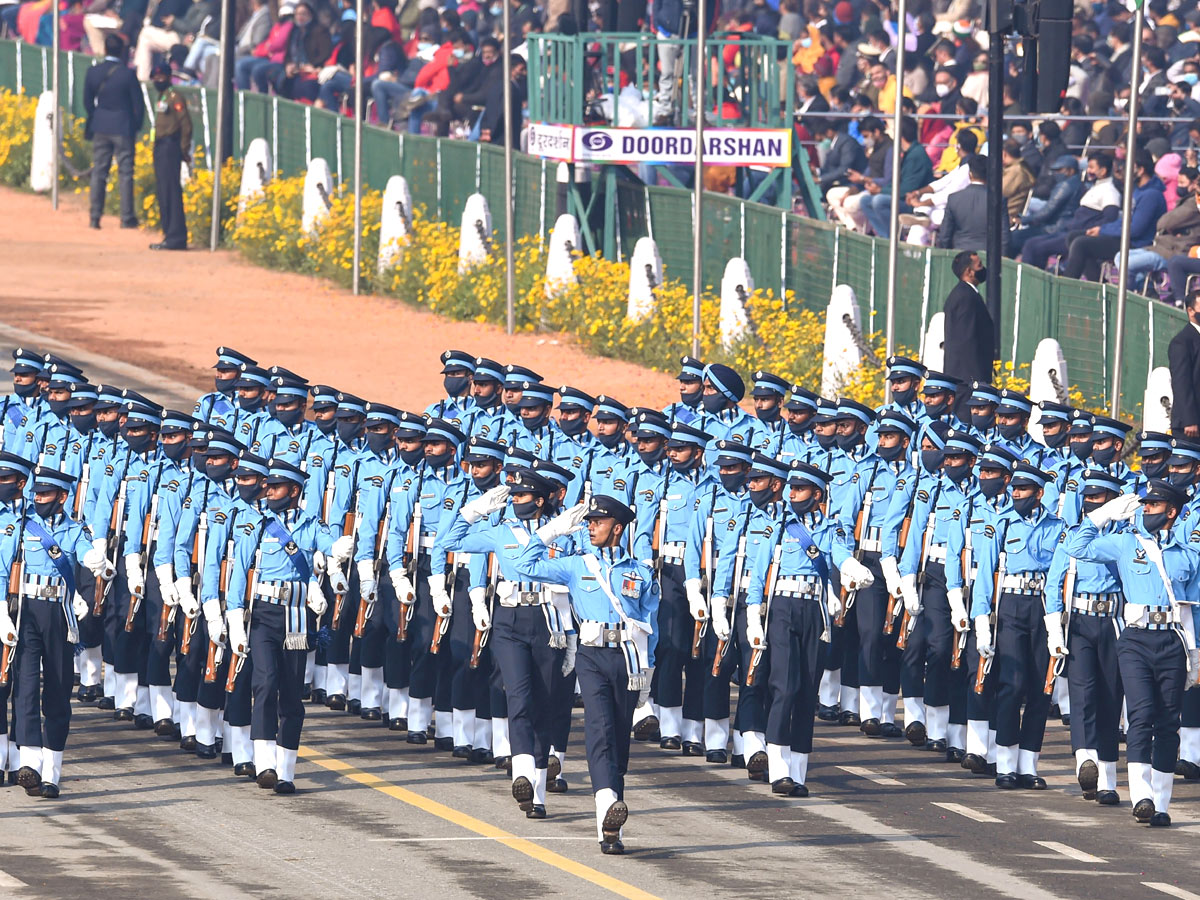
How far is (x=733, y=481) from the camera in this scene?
1702 cm

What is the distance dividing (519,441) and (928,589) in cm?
295

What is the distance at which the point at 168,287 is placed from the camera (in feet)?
108

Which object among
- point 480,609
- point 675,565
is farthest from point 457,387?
point 480,609

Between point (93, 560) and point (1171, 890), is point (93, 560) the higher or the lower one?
the higher one

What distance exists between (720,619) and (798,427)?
10.5 ft

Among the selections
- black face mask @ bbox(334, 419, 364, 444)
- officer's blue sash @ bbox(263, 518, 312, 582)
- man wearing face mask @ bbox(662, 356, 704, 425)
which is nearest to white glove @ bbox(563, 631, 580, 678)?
officer's blue sash @ bbox(263, 518, 312, 582)

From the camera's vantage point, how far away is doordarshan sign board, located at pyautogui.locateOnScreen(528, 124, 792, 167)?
30.4m

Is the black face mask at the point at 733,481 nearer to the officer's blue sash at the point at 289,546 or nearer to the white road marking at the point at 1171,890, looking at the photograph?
the officer's blue sash at the point at 289,546

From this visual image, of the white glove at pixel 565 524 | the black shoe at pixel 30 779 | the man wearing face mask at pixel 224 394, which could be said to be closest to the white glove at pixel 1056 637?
the white glove at pixel 565 524

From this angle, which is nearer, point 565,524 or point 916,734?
point 565,524

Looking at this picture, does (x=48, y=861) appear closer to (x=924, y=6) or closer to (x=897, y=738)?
(x=897, y=738)

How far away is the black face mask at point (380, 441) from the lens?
1792cm

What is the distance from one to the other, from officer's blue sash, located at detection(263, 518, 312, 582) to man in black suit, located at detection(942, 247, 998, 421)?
7.17 metres

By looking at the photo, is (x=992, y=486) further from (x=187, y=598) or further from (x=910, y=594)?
(x=187, y=598)
